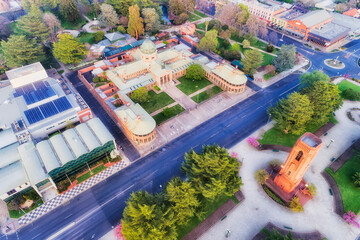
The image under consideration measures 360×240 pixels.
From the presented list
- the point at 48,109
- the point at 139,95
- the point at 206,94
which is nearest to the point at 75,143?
the point at 48,109

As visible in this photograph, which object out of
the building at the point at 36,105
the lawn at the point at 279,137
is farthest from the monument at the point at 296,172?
the building at the point at 36,105

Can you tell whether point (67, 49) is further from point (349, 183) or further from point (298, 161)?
point (349, 183)

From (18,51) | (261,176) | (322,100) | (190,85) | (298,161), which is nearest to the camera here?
(298,161)

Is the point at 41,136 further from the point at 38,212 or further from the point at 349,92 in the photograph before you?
the point at 349,92

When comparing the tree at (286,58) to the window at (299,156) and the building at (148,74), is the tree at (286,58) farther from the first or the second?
the window at (299,156)

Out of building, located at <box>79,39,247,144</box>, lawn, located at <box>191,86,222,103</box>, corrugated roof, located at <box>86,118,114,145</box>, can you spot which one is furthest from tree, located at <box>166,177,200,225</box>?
lawn, located at <box>191,86,222,103</box>

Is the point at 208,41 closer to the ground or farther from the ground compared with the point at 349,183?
farther from the ground
